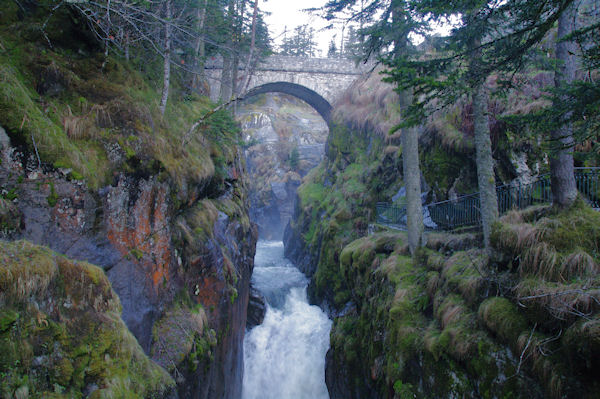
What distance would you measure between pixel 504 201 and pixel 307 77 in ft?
64.5

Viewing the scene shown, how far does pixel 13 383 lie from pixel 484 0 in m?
6.48

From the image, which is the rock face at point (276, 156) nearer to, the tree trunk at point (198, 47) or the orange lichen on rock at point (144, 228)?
the tree trunk at point (198, 47)

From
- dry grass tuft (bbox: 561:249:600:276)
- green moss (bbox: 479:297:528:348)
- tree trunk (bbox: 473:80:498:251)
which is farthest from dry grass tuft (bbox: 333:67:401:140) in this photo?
dry grass tuft (bbox: 561:249:600:276)

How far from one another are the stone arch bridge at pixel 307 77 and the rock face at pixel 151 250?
60.4 feet

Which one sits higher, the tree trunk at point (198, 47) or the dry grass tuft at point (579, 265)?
the tree trunk at point (198, 47)

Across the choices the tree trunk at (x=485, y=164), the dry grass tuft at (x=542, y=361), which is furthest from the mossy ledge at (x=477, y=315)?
the tree trunk at (x=485, y=164)

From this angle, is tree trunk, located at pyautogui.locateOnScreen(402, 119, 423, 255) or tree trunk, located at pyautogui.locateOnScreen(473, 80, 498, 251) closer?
tree trunk, located at pyautogui.locateOnScreen(473, 80, 498, 251)

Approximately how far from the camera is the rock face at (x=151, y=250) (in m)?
4.38

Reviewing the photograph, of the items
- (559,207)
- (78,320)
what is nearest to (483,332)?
(559,207)

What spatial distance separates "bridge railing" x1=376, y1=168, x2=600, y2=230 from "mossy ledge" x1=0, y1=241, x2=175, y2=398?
7515 millimetres

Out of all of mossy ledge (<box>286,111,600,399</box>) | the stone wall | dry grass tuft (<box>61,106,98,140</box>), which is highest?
the stone wall

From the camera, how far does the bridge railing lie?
7.34m

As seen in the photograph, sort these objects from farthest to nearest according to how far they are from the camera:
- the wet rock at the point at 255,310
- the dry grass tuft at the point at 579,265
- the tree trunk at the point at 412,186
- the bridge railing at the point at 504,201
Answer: the wet rock at the point at 255,310 < the tree trunk at the point at 412,186 < the bridge railing at the point at 504,201 < the dry grass tuft at the point at 579,265

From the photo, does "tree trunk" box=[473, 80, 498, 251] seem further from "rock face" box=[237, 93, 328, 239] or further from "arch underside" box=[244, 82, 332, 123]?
"rock face" box=[237, 93, 328, 239]
